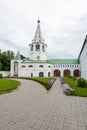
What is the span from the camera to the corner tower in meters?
56.8

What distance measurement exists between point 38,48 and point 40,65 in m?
9.68

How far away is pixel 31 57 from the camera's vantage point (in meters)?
57.9

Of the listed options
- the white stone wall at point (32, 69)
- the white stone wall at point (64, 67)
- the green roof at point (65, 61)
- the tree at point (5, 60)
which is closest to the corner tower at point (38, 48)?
the green roof at point (65, 61)

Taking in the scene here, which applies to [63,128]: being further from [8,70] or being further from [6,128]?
[8,70]

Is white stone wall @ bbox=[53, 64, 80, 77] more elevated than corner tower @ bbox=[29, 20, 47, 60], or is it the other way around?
corner tower @ bbox=[29, 20, 47, 60]

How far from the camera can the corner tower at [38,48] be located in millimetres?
56750

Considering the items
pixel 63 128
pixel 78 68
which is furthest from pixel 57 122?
pixel 78 68

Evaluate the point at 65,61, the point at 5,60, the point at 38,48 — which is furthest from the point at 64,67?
the point at 5,60

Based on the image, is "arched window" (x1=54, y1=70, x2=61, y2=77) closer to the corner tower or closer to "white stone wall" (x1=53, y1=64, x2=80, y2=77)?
"white stone wall" (x1=53, y1=64, x2=80, y2=77)

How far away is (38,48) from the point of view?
5750 cm

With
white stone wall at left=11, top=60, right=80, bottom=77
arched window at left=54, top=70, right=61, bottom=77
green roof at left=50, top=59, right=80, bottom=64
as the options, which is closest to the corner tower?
green roof at left=50, top=59, right=80, bottom=64

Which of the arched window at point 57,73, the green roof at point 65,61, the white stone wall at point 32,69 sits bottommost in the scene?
the arched window at point 57,73

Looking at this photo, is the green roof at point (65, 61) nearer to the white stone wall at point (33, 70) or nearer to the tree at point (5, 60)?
the white stone wall at point (33, 70)

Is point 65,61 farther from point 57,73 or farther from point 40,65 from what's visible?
point 40,65
